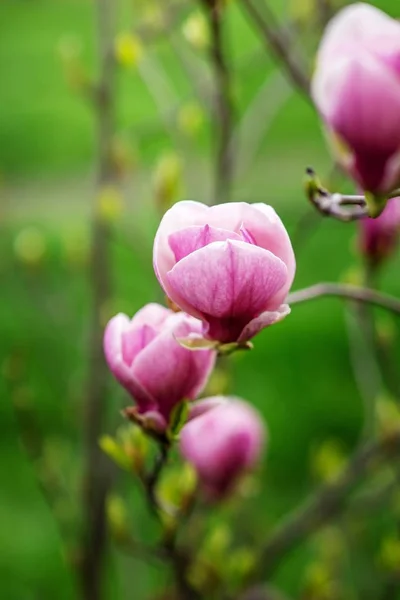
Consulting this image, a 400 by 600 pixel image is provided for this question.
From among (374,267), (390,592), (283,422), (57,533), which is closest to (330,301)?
(283,422)

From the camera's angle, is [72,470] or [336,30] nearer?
[336,30]

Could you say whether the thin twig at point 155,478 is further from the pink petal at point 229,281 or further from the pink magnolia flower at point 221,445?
the pink magnolia flower at point 221,445

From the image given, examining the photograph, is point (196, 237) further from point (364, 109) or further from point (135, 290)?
point (135, 290)

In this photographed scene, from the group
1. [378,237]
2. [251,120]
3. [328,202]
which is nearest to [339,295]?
[328,202]

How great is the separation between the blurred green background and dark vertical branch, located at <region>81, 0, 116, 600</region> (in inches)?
1.3

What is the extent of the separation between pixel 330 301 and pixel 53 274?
955mm

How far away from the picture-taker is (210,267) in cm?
40

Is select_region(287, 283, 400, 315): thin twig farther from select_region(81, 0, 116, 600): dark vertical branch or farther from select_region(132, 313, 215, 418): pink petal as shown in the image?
select_region(81, 0, 116, 600): dark vertical branch

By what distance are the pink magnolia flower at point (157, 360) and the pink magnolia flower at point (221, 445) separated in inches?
13.3

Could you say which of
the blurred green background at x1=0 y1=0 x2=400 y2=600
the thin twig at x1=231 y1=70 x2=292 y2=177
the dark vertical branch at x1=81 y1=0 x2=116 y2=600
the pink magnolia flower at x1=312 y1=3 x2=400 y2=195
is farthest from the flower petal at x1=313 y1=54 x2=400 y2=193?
the dark vertical branch at x1=81 y1=0 x2=116 y2=600

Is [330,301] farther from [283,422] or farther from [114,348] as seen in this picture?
[114,348]

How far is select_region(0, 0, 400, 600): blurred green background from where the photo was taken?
117cm

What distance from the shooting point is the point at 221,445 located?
820mm

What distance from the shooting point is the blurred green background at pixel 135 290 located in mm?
1167
